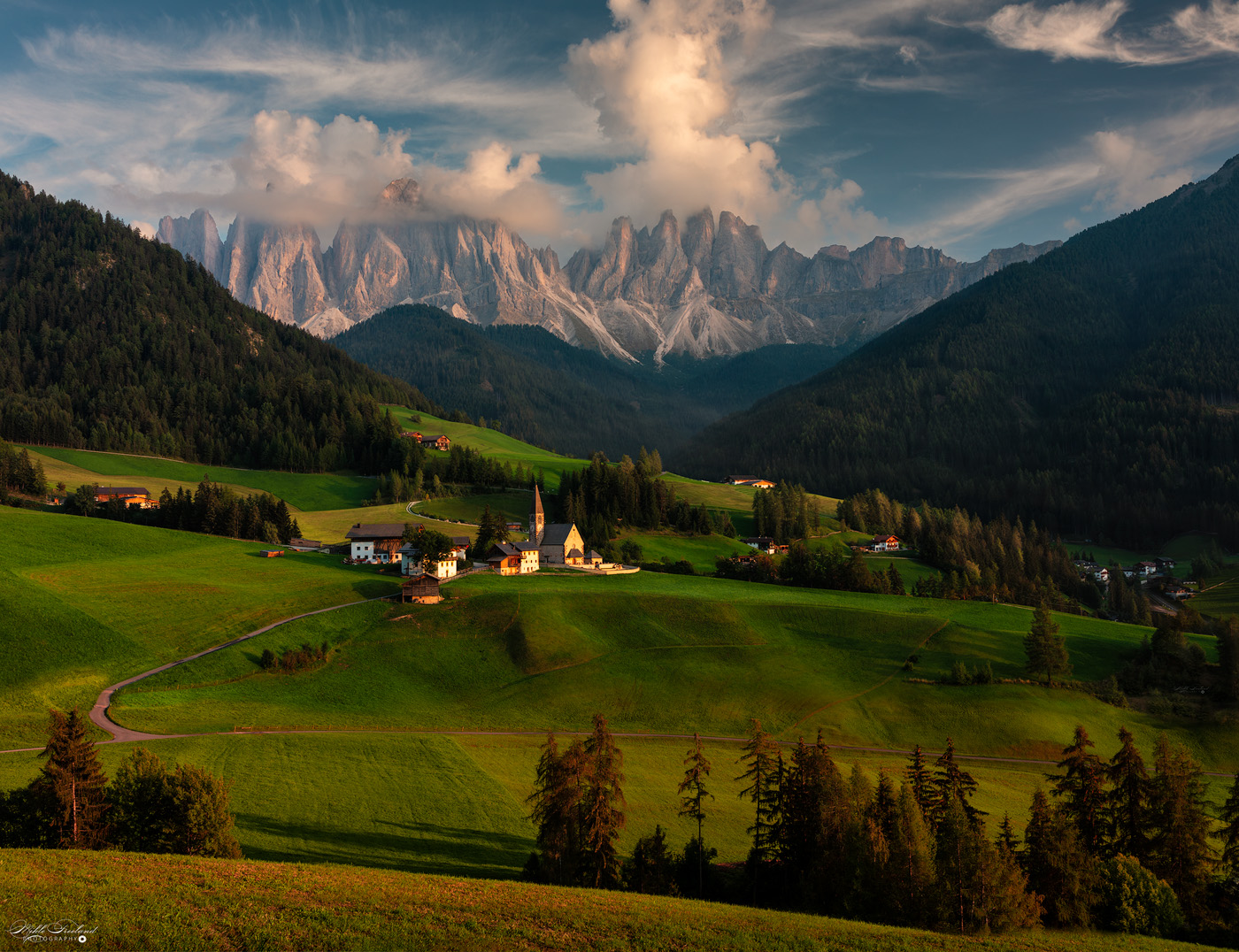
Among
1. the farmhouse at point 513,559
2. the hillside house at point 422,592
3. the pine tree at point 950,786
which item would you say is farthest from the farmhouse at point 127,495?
the pine tree at point 950,786

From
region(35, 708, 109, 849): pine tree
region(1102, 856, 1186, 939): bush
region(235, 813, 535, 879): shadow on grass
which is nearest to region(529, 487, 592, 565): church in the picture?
region(235, 813, 535, 879): shadow on grass

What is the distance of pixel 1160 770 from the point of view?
3884 cm

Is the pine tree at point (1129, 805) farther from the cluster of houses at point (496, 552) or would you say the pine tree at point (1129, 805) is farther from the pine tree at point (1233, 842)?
the cluster of houses at point (496, 552)

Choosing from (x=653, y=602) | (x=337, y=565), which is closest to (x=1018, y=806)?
(x=653, y=602)

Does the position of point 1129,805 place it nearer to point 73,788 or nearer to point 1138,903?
point 1138,903

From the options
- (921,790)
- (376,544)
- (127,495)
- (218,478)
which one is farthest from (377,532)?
(921,790)

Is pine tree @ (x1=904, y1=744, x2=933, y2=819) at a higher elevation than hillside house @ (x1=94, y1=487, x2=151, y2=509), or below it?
below

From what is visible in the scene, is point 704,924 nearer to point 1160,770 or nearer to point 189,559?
point 1160,770

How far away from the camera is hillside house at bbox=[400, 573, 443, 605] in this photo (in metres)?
90.4

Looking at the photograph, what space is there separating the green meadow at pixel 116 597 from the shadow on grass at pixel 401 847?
28.7 metres

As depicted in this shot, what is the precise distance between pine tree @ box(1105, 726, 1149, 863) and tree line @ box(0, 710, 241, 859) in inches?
1778

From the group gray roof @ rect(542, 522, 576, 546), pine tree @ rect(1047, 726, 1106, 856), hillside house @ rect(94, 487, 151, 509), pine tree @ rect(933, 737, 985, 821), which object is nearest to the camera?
pine tree @ rect(933, 737, 985, 821)

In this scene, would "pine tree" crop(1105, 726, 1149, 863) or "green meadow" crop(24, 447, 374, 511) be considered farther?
"green meadow" crop(24, 447, 374, 511)

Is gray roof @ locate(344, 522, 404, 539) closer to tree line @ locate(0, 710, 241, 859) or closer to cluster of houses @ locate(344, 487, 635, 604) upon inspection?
cluster of houses @ locate(344, 487, 635, 604)
